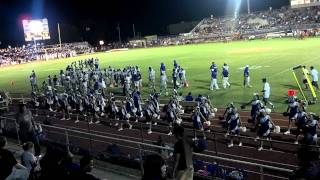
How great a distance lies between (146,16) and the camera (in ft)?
349

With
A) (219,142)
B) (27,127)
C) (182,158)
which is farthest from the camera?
(219,142)

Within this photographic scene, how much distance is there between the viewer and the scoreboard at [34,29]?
6690 centimetres

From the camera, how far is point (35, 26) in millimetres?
67750

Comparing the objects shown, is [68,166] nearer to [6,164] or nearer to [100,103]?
[6,164]

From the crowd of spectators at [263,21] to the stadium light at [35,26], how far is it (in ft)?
102

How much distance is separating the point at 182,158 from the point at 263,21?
7484 cm

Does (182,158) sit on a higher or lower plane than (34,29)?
lower

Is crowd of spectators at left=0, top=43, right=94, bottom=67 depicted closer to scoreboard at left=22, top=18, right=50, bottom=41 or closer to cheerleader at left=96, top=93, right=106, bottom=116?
scoreboard at left=22, top=18, right=50, bottom=41

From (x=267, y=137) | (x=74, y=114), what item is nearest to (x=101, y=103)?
(x=74, y=114)

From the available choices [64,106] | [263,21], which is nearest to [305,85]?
[64,106]

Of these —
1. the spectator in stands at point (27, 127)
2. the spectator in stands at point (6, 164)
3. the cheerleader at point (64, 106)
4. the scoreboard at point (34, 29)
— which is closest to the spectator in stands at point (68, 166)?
the spectator in stands at point (6, 164)

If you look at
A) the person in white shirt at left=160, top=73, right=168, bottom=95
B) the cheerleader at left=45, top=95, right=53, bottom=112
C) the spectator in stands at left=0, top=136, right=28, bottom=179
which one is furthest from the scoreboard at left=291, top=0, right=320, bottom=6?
the spectator in stands at left=0, top=136, right=28, bottom=179

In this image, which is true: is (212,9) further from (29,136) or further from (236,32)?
(29,136)

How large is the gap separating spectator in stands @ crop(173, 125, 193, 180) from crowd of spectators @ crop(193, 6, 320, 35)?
217ft
